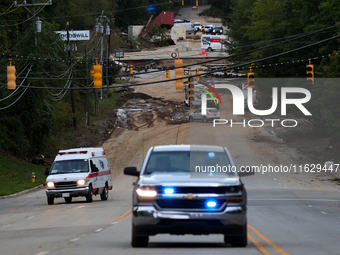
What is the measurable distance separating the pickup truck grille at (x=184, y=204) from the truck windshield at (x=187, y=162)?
0.90 m

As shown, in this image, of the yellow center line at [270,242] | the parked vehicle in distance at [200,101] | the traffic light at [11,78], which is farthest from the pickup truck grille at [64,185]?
the parked vehicle in distance at [200,101]

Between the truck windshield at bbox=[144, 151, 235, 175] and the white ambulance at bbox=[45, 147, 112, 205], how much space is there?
12727 millimetres

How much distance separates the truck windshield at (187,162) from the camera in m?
10.2

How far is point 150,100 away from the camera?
73.6m

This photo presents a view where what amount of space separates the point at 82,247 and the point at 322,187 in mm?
25017

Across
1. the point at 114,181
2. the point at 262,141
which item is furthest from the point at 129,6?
the point at 114,181

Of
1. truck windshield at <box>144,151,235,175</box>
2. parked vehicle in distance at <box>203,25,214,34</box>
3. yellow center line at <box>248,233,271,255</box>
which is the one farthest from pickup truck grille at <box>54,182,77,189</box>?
parked vehicle in distance at <box>203,25,214,34</box>

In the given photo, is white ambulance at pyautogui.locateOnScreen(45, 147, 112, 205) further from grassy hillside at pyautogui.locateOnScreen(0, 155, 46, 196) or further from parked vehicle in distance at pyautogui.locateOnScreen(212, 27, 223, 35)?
parked vehicle in distance at pyautogui.locateOnScreen(212, 27, 223, 35)

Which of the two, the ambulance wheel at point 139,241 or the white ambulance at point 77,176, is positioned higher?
the ambulance wheel at point 139,241

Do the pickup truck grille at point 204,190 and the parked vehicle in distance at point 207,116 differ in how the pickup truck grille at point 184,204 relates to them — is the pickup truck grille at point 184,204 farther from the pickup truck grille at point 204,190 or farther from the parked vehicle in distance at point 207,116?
the parked vehicle in distance at point 207,116

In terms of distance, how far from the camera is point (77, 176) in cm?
2273

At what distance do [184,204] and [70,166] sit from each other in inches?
597

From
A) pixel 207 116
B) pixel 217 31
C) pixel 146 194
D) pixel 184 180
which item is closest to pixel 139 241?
pixel 146 194

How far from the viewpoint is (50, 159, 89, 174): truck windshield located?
2350 centimetres
